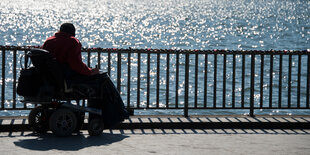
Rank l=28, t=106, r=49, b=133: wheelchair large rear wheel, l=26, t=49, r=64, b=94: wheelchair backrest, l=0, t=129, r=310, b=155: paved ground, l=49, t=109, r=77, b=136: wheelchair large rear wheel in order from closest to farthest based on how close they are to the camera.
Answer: l=0, t=129, r=310, b=155: paved ground < l=26, t=49, r=64, b=94: wheelchair backrest < l=49, t=109, r=77, b=136: wheelchair large rear wheel < l=28, t=106, r=49, b=133: wheelchair large rear wheel

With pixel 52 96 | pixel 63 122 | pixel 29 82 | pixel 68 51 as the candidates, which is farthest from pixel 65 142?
pixel 68 51

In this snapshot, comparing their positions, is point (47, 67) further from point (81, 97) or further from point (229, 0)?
point (229, 0)

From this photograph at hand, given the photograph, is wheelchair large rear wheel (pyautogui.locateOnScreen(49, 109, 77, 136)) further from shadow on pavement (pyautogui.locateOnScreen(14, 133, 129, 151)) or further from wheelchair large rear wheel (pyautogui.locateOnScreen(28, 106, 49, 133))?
wheelchair large rear wheel (pyautogui.locateOnScreen(28, 106, 49, 133))

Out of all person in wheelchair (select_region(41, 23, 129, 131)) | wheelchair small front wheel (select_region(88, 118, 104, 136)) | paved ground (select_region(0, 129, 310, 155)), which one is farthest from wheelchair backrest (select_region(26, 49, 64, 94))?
paved ground (select_region(0, 129, 310, 155))

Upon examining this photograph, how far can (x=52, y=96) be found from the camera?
29.3ft

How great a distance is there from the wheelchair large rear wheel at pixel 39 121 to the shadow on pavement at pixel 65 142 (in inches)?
4.5

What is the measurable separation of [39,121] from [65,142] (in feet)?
2.19

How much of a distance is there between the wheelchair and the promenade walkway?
0.14 meters

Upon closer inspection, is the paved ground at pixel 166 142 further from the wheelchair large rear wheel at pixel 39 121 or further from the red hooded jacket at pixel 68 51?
the red hooded jacket at pixel 68 51

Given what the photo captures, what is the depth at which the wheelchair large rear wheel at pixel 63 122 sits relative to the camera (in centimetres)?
891

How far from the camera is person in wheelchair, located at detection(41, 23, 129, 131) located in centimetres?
896

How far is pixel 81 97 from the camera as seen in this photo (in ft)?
30.1

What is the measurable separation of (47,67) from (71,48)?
0.36 metres

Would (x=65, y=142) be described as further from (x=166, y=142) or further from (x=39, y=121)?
(x=166, y=142)
